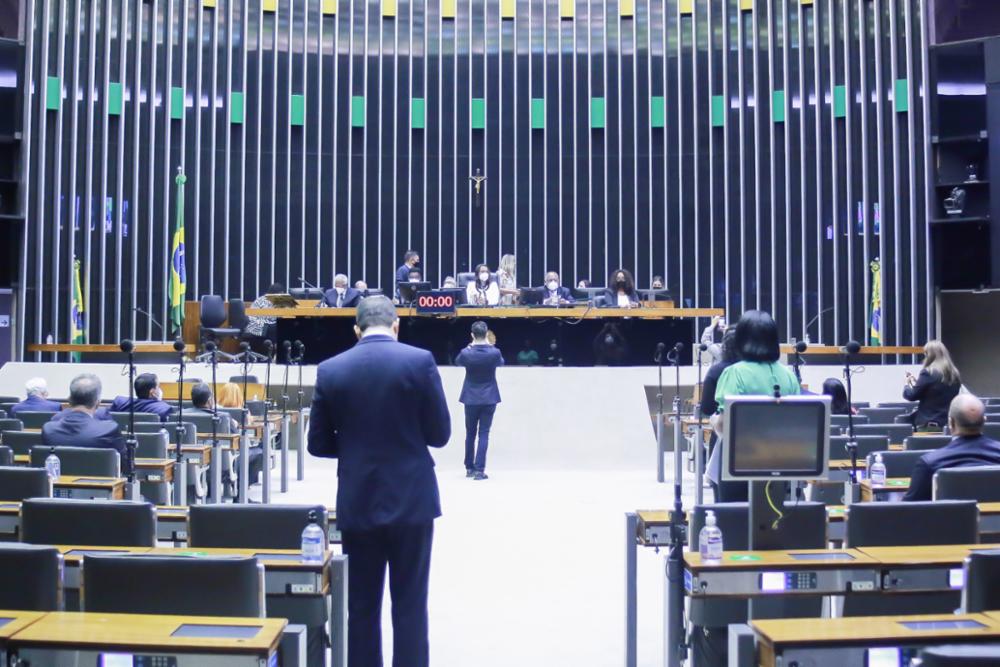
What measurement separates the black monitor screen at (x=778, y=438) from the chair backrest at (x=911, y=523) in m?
0.46

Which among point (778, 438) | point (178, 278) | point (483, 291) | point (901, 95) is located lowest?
point (778, 438)

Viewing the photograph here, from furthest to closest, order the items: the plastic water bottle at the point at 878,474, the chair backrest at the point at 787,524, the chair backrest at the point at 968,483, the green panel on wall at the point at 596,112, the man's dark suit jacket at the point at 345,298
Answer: the green panel on wall at the point at 596,112 → the man's dark suit jacket at the point at 345,298 → the plastic water bottle at the point at 878,474 → the chair backrest at the point at 968,483 → the chair backrest at the point at 787,524

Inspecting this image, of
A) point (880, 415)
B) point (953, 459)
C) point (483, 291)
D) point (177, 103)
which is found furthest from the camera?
point (177, 103)

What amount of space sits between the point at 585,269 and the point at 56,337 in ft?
26.0

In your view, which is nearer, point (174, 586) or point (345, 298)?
point (174, 586)

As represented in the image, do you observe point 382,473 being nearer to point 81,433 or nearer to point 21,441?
point 81,433

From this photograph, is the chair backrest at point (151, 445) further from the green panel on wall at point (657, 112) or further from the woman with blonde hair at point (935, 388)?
the green panel on wall at point (657, 112)

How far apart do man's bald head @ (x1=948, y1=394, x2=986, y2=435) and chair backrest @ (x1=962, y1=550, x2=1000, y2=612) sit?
1.71 metres

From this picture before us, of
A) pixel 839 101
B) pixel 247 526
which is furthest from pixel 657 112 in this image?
pixel 247 526

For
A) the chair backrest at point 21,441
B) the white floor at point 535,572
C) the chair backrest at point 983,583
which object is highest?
the chair backrest at point 21,441

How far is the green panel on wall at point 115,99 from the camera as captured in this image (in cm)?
1563

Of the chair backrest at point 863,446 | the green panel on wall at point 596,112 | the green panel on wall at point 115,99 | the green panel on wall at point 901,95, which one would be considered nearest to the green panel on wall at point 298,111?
the green panel on wall at point 115,99

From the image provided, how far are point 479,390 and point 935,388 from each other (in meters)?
3.60

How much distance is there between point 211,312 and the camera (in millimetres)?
13359
